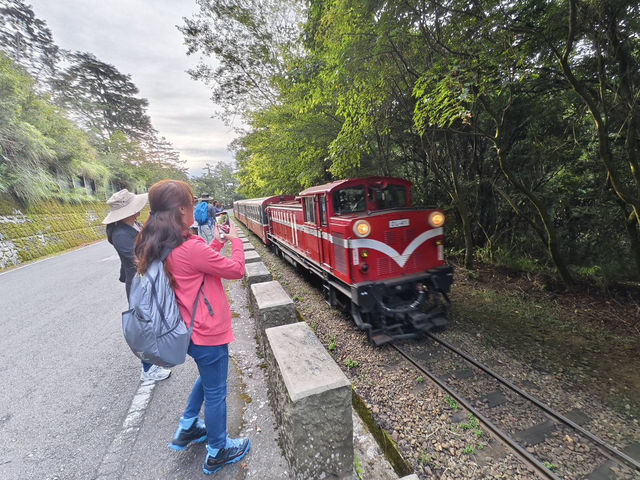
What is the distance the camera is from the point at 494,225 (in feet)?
28.5

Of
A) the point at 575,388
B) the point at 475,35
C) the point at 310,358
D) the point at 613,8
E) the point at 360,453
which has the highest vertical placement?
the point at 475,35

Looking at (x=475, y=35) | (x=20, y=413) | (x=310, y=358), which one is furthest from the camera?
(x=475, y=35)

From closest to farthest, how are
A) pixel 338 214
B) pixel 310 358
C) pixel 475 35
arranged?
pixel 310 358, pixel 475 35, pixel 338 214

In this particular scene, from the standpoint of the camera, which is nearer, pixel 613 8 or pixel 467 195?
pixel 613 8

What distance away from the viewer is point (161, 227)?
187 centimetres

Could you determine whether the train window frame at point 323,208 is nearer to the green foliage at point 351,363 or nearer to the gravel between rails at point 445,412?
the gravel between rails at point 445,412

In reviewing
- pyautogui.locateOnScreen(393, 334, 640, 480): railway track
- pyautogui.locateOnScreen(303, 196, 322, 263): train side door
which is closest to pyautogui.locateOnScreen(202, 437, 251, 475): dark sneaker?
pyautogui.locateOnScreen(393, 334, 640, 480): railway track

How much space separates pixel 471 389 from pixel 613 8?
223 inches

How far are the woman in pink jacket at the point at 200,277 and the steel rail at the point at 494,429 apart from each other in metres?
2.51

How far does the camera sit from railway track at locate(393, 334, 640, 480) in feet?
8.14

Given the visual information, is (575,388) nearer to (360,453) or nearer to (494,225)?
(360,453)

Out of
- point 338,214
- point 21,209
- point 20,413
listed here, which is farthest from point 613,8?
point 21,209

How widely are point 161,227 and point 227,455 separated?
1869mm

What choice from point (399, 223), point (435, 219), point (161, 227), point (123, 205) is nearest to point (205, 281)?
point (161, 227)
